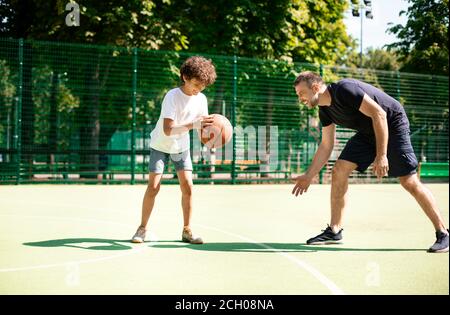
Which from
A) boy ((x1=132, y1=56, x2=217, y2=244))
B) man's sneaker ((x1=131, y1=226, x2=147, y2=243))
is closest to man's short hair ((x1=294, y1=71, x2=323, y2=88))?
boy ((x1=132, y1=56, x2=217, y2=244))

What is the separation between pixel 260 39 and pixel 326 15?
3623 mm

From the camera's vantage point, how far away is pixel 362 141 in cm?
561

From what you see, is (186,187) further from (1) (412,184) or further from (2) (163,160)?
(1) (412,184)

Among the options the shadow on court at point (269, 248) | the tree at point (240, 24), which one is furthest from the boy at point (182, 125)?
the tree at point (240, 24)

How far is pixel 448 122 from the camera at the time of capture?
18.8 m

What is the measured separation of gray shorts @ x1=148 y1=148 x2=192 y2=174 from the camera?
5.44 m

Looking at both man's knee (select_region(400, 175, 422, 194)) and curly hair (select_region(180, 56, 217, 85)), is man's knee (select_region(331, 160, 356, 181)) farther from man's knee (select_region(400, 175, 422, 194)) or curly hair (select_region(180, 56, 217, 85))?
curly hair (select_region(180, 56, 217, 85))

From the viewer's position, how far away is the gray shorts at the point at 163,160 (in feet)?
17.9

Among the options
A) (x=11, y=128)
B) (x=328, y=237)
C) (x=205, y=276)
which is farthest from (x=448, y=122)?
(x=205, y=276)

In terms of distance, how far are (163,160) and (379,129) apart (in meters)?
2.02

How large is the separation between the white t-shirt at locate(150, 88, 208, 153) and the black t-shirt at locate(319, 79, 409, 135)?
3.86 feet

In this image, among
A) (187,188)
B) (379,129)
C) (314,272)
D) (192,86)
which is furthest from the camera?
(187,188)

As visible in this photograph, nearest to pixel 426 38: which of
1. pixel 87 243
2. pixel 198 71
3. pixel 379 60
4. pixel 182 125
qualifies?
pixel 198 71

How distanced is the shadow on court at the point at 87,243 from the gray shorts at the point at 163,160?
78cm
